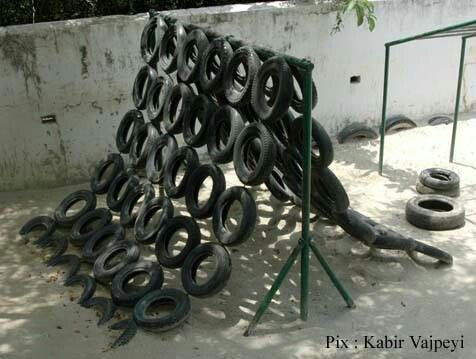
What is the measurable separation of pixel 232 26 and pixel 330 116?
1.98m

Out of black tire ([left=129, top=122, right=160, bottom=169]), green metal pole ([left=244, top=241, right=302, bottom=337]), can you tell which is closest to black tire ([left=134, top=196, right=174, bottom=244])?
black tire ([left=129, top=122, right=160, bottom=169])

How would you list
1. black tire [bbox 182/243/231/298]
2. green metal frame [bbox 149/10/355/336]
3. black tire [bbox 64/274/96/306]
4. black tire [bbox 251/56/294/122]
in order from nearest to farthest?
1. green metal frame [bbox 149/10/355/336]
2. black tire [bbox 251/56/294/122]
3. black tire [bbox 182/243/231/298]
4. black tire [bbox 64/274/96/306]

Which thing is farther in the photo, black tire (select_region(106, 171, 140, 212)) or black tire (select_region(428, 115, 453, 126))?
black tire (select_region(428, 115, 453, 126))

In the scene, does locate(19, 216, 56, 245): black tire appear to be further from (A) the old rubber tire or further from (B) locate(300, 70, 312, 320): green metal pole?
(B) locate(300, 70, 312, 320): green metal pole

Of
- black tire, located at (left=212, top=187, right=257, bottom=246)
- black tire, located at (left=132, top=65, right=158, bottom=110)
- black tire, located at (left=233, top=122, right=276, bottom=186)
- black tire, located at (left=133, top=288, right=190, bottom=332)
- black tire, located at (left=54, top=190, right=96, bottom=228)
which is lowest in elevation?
black tire, located at (left=133, top=288, right=190, bottom=332)

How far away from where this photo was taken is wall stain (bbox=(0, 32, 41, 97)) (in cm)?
652

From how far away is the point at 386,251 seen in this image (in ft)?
17.6

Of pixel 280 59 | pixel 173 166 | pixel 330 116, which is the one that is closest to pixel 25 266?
pixel 173 166

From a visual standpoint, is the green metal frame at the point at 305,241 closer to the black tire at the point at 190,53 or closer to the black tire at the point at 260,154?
the black tire at the point at 260,154

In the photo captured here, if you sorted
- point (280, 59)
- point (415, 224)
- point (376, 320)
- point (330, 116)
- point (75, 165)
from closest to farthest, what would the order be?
point (280, 59)
point (376, 320)
point (415, 224)
point (75, 165)
point (330, 116)

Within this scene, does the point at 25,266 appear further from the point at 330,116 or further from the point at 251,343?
the point at 330,116

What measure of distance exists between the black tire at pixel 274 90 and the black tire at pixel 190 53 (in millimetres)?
1057

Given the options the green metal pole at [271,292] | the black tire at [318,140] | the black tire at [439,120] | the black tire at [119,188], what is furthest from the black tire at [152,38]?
the black tire at [439,120]

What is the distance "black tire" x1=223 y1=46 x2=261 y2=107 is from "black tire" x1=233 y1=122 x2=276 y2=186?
0.29 m
